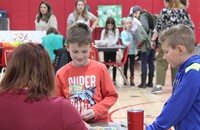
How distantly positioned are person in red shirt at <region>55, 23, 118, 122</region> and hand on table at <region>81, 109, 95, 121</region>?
3.1 inches

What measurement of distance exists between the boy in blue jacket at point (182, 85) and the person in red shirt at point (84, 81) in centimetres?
55

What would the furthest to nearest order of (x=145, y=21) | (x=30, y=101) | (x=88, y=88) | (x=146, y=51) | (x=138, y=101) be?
(x=145, y=21), (x=146, y=51), (x=138, y=101), (x=88, y=88), (x=30, y=101)

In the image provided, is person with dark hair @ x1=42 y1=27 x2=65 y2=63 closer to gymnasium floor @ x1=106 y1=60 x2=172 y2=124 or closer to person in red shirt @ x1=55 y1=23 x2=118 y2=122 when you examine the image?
gymnasium floor @ x1=106 y1=60 x2=172 y2=124

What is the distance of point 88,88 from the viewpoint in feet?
8.23

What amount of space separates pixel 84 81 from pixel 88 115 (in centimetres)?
25

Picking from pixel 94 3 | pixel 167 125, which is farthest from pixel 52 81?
pixel 94 3

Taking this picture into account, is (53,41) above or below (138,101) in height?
above

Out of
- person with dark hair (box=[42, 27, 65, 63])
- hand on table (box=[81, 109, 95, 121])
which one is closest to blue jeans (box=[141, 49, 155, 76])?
person with dark hair (box=[42, 27, 65, 63])

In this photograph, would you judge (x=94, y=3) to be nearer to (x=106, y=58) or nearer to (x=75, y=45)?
(x=106, y=58)

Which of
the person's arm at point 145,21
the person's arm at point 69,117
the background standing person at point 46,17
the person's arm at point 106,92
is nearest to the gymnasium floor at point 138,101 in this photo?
the person's arm at point 145,21

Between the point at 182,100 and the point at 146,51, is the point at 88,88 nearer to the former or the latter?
the point at 182,100

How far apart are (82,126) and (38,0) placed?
12.8 metres

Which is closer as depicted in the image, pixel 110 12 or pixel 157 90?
pixel 157 90

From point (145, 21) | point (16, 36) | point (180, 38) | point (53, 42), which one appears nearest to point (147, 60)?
point (145, 21)
